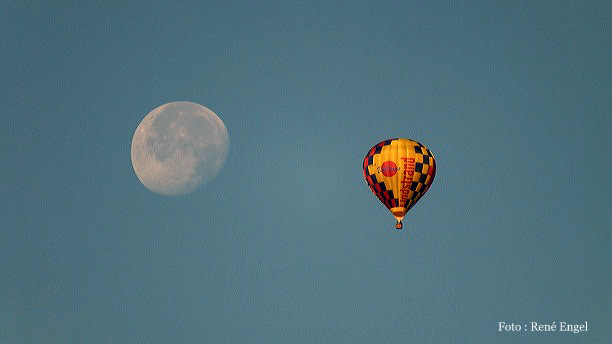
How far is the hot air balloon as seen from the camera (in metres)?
139

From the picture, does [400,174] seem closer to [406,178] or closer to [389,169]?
[406,178]

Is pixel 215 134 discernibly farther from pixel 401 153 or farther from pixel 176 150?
pixel 401 153

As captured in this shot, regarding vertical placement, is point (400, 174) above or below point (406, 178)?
above

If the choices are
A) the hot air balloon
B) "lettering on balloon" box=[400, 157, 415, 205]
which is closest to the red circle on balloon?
the hot air balloon

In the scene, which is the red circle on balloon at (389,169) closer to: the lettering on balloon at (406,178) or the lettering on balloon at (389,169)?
the lettering on balloon at (389,169)

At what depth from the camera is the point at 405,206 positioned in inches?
5507

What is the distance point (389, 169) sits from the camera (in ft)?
458

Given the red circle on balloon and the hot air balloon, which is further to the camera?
the hot air balloon

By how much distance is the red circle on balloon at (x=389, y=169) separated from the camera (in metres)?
139

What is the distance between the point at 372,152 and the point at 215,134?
52.8 feet

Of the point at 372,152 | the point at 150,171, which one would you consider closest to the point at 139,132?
the point at 150,171

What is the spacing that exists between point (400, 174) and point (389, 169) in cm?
113

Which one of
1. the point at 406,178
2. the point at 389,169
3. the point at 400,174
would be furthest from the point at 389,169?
the point at 406,178

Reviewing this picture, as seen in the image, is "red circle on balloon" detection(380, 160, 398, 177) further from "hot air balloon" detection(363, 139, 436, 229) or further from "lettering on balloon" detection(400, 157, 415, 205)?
"lettering on balloon" detection(400, 157, 415, 205)
